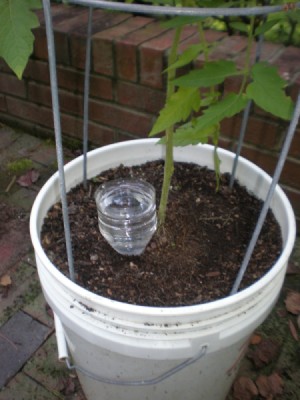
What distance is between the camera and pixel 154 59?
152 centimetres

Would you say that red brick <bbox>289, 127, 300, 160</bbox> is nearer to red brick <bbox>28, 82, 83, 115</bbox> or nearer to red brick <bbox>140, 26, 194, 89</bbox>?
red brick <bbox>140, 26, 194, 89</bbox>

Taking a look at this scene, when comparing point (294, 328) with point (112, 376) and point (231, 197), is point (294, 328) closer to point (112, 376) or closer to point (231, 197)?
point (231, 197)

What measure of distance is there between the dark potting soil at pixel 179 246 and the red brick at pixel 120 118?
1.93ft

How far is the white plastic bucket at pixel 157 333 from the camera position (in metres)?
0.74

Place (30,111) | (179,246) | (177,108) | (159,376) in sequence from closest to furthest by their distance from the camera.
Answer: (177,108) → (159,376) → (179,246) → (30,111)

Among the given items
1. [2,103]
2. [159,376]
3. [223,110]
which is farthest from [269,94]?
[2,103]

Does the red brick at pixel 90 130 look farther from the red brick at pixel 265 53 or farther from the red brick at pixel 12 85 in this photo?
the red brick at pixel 265 53

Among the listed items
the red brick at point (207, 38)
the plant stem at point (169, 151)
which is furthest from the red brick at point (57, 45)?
the plant stem at point (169, 151)

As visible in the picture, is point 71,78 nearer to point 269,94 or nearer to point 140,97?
point 140,97

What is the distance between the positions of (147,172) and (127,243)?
30 centimetres

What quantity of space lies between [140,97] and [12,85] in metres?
0.81

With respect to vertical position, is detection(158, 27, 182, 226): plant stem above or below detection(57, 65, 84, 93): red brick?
above

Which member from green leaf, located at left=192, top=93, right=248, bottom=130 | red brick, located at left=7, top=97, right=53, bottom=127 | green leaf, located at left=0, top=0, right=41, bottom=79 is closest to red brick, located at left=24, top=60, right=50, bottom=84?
red brick, located at left=7, top=97, right=53, bottom=127

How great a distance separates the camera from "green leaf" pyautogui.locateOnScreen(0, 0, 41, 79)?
0.61m
